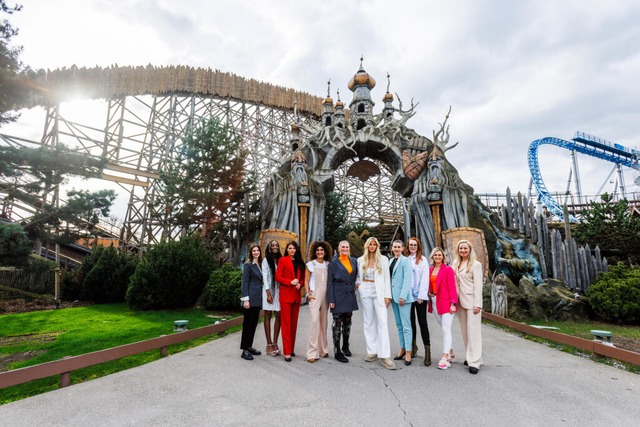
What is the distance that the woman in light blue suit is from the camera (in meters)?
4.57

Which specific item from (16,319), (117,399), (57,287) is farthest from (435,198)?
(57,287)

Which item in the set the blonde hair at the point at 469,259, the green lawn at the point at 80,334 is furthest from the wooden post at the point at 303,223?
the blonde hair at the point at 469,259

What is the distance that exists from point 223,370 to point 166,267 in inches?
280

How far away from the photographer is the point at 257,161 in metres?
21.4

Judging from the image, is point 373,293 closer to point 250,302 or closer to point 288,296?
point 288,296

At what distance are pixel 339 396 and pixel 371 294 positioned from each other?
5.27ft

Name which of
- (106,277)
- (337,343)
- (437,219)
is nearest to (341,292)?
(337,343)

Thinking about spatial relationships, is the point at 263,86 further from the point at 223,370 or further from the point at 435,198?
the point at 223,370

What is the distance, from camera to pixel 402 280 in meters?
4.69

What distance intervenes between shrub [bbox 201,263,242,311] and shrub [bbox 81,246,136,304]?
4.69m

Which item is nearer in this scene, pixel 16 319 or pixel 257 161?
pixel 16 319

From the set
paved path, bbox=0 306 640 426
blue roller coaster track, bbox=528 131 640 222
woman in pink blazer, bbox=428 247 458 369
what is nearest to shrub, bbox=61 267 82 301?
paved path, bbox=0 306 640 426

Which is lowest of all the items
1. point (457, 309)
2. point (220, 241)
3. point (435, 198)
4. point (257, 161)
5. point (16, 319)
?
point (16, 319)

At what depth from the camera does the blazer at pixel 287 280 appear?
4766 mm
